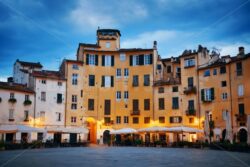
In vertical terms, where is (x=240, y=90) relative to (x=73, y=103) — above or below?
above

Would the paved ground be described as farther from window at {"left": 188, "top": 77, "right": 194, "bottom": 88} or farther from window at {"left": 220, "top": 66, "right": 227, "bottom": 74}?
window at {"left": 188, "top": 77, "right": 194, "bottom": 88}

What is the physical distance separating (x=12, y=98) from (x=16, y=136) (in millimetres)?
5480

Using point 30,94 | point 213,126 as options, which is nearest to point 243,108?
point 213,126

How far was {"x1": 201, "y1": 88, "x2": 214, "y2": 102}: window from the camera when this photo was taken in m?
50.8

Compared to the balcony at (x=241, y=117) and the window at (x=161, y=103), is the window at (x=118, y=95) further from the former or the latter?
the balcony at (x=241, y=117)

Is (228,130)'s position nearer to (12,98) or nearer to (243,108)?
(243,108)

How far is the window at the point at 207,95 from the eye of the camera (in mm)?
50812

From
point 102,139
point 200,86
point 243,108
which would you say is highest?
point 200,86

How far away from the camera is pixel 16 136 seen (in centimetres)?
4897

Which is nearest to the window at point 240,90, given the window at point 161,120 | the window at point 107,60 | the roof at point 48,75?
the window at point 161,120

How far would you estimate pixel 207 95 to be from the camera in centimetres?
5144

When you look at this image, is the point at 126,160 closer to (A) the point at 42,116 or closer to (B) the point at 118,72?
(A) the point at 42,116

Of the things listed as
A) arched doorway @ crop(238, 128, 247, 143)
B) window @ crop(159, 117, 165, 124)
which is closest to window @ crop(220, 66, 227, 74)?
arched doorway @ crop(238, 128, 247, 143)

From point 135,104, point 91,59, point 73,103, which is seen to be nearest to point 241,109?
point 135,104
